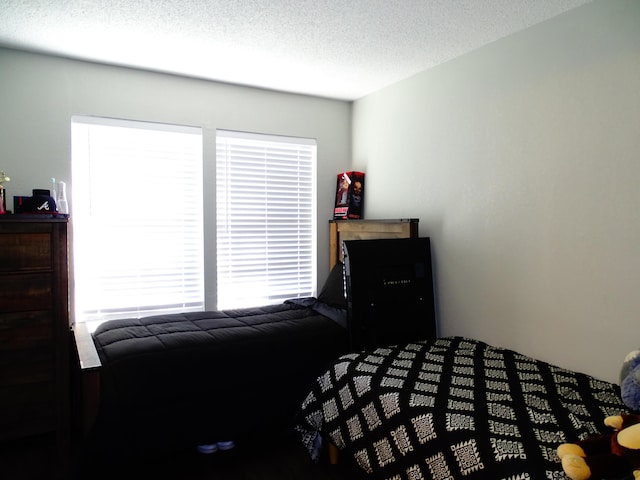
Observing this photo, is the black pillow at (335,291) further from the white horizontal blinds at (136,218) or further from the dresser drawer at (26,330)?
the dresser drawer at (26,330)

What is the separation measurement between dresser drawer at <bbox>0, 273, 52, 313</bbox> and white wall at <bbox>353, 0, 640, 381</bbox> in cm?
235

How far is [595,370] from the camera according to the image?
202 centimetres

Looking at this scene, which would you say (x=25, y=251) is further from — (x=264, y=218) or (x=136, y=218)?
(x=264, y=218)

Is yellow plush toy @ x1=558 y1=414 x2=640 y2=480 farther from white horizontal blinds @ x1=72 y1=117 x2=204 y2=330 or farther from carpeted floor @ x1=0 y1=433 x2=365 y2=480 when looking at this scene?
white horizontal blinds @ x1=72 y1=117 x2=204 y2=330

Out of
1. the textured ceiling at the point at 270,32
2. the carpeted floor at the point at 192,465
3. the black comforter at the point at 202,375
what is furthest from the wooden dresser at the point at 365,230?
the carpeted floor at the point at 192,465

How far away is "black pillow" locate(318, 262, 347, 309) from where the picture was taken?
307cm

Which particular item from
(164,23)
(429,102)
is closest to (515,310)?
(429,102)

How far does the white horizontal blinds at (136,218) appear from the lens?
2.93 m

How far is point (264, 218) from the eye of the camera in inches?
140

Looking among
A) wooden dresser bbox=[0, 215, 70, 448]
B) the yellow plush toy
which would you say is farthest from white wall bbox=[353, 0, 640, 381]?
wooden dresser bbox=[0, 215, 70, 448]

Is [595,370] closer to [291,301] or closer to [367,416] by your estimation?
[367,416]

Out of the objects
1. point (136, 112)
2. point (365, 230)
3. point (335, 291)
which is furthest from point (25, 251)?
point (365, 230)

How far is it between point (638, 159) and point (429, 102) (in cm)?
142

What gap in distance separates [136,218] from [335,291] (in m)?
1.55
